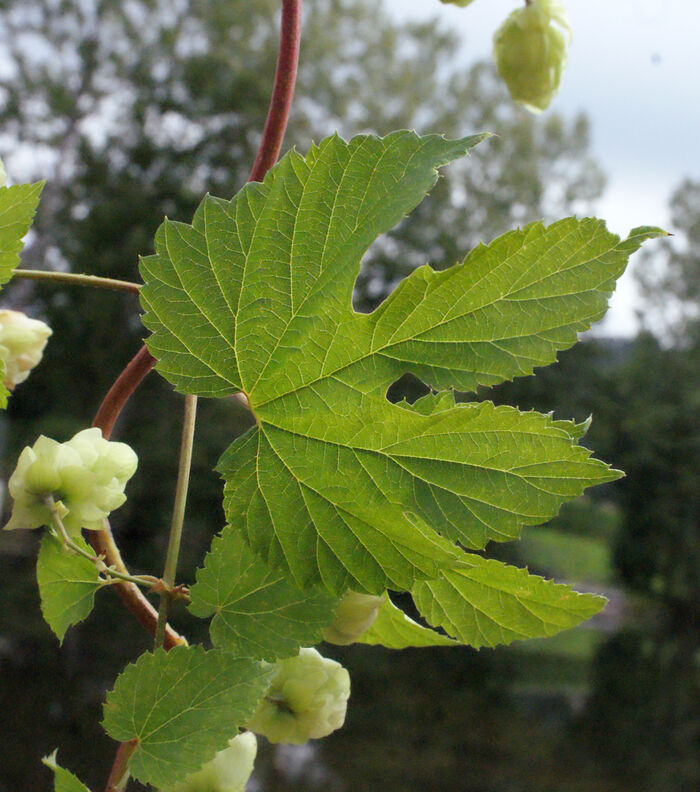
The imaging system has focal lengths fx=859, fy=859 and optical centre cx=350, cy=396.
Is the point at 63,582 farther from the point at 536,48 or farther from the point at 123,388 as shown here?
the point at 536,48

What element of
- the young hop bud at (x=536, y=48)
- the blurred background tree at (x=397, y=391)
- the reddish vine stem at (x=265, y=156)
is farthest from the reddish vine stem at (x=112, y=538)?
the blurred background tree at (x=397, y=391)

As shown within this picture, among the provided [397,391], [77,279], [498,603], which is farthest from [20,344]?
[397,391]

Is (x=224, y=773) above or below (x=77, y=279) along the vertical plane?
below

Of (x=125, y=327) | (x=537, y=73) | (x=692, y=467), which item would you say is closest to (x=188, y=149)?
(x=125, y=327)

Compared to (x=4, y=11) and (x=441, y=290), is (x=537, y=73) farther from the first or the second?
(x=4, y=11)

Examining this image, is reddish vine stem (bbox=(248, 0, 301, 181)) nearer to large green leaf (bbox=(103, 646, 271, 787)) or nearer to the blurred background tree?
large green leaf (bbox=(103, 646, 271, 787))

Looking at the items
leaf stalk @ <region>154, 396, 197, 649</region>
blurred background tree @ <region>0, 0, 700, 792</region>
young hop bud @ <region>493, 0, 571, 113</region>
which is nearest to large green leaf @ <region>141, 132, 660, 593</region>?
leaf stalk @ <region>154, 396, 197, 649</region>
